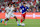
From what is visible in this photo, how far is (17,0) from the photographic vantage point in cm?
1434

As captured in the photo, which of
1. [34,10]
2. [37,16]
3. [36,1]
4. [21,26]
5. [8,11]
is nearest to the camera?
[21,26]

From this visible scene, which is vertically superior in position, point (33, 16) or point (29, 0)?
point (29, 0)

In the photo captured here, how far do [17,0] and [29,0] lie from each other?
146cm

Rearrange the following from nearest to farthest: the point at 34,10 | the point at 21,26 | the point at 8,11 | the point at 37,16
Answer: the point at 21,26, the point at 8,11, the point at 37,16, the point at 34,10

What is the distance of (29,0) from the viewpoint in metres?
14.2

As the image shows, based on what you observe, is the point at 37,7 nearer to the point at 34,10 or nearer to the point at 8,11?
the point at 34,10

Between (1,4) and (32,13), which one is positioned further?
(1,4)

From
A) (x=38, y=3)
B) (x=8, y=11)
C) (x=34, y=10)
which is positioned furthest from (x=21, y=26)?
(x=38, y=3)

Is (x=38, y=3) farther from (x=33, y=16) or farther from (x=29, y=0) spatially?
(x=33, y=16)

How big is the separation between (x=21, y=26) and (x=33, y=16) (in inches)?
180

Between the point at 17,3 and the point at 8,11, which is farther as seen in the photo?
the point at 17,3

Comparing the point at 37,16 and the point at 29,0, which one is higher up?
the point at 29,0

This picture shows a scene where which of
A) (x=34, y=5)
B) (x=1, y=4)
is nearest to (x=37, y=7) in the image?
(x=34, y=5)

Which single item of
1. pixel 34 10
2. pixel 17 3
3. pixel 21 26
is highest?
pixel 17 3
